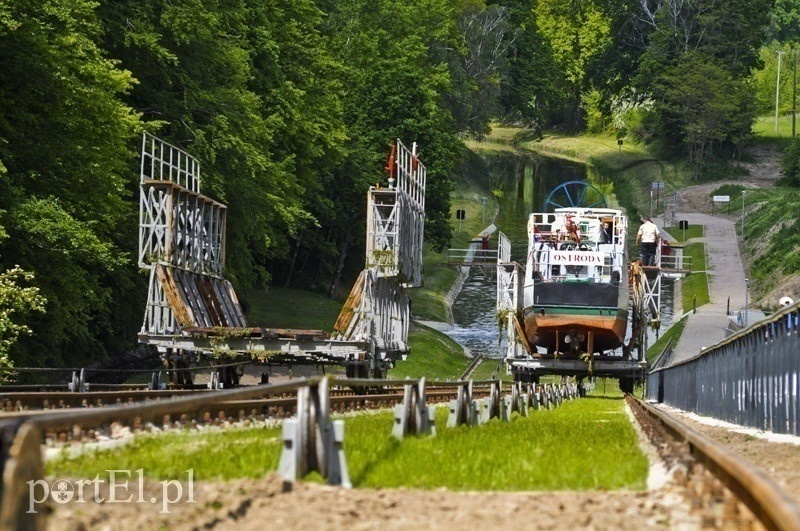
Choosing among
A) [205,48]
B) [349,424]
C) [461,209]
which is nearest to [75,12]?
[205,48]

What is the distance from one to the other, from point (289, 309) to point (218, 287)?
2644cm

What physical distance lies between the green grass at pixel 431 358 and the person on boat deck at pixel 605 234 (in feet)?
33.8

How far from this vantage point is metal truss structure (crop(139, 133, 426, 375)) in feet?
134

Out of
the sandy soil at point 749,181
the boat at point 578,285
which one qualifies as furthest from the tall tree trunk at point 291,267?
the sandy soil at point 749,181

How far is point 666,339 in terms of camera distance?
83.8 meters

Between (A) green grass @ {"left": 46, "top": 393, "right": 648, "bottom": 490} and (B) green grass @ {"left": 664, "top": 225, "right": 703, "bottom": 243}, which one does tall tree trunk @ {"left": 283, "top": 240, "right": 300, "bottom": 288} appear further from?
(A) green grass @ {"left": 46, "top": 393, "right": 648, "bottom": 490}

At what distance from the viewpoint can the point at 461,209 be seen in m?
130

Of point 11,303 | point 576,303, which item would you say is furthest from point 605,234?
point 11,303

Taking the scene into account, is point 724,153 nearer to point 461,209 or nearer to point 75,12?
point 461,209

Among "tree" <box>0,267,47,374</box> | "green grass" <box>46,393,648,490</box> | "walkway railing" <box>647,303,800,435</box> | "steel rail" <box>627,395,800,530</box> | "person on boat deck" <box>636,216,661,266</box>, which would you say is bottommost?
"green grass" <box>46,393,648,490</box>

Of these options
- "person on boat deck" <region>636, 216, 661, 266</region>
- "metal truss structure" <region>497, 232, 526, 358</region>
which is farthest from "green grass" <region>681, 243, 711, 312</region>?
"metal truss structure" <region>497, 232, 526, 358</region>

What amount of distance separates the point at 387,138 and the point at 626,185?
6604 centimetres

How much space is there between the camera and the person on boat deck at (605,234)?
5281cm

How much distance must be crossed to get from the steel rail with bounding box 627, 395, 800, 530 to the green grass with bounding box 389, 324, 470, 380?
47.7 metres
